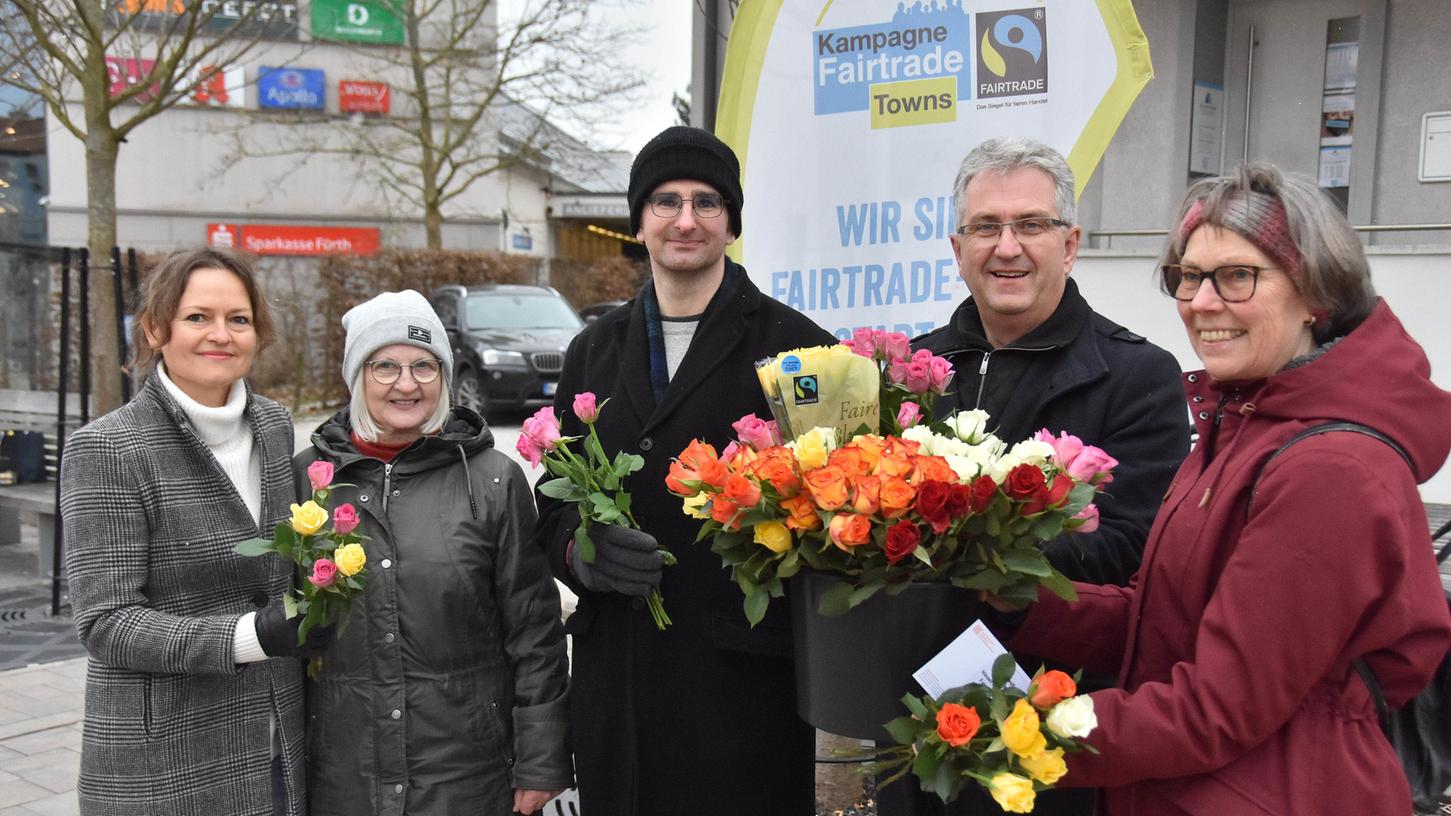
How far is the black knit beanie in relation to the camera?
2.67 meters

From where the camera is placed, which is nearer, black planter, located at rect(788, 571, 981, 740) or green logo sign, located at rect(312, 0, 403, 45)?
black planter, located at rect(788, 571, 981, 740)

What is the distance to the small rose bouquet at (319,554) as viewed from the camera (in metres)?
2.15

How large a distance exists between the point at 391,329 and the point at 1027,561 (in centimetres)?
162

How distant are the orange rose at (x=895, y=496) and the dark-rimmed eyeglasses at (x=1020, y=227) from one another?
0.95 meters

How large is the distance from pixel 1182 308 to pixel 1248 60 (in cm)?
706

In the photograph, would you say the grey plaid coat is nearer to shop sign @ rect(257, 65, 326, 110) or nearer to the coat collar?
the coat collar

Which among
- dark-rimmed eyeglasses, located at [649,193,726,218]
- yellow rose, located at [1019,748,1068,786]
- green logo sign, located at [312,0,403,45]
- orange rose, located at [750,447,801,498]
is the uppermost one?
green logo sign, located at [312,0,403,45]

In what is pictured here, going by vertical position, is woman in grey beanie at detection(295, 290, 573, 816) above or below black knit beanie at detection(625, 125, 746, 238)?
below

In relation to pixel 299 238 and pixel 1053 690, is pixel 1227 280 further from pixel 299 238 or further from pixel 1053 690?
pixel 299 238

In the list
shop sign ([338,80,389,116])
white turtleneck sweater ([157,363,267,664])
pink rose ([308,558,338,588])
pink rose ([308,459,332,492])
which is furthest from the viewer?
shop sign ([338,80,389,116])

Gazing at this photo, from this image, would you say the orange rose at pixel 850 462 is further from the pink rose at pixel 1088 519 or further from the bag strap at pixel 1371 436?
the bag strap at pixel 1371 436

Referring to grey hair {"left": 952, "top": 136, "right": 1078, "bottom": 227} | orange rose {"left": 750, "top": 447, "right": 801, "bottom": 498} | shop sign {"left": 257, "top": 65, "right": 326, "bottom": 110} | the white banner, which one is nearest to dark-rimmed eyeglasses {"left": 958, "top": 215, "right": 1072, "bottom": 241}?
grey hair {"left": 952, "top": 136, "right": 1078, "bottom": 227}

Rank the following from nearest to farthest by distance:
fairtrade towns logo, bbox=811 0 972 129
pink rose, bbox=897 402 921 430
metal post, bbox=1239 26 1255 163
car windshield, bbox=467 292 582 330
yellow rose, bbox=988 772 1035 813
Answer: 1. yellow rose, bbox=988 772 1035 813
2. pink rose, bbox=897 402 921 430
3. fairtrade towns logo, bbox=811 0 972 129
4. metal post, bbox=1239 26 1255 163
5. car windshield, bbox=467 292 582 330

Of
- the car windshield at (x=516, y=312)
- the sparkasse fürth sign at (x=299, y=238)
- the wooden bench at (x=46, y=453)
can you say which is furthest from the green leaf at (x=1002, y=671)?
the sparkasse fürth sign at (x=299, y=238)
